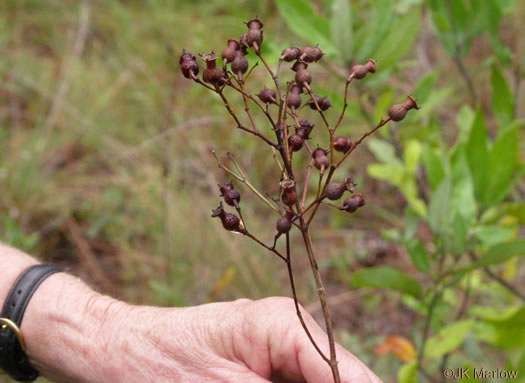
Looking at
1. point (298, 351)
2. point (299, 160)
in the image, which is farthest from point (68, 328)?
point (299, 160)

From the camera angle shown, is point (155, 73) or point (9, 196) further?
point (155, 73)

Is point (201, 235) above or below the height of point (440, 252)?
above

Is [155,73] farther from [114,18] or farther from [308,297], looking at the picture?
[308,297]

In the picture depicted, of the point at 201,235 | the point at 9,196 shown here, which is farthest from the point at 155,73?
the point at 201,235

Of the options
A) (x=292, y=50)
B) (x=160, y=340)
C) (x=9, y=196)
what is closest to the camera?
(x=292, y=50)

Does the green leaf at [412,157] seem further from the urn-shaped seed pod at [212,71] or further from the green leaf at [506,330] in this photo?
the urn-shaped seed pod at [212,71]

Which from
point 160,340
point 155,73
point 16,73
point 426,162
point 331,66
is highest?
point 155,73

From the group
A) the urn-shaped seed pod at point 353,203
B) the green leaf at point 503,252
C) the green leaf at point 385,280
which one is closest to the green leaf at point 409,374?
the green leaf at point 385,280
